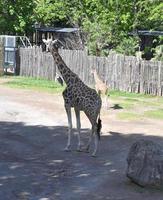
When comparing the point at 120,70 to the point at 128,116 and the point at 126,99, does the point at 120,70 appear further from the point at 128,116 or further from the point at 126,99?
the point at 128,116

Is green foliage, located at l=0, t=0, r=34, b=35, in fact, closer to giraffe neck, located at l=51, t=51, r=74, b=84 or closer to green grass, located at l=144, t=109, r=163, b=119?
green grass, located at l=144, t=109, r=163, b=119

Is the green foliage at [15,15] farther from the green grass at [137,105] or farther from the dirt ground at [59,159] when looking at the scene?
the dirt ground at [59,159]

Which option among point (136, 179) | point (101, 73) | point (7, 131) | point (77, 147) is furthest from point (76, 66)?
point (136, 179)

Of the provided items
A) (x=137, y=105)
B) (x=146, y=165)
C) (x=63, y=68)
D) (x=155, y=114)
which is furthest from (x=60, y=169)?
(x=137, y=105)

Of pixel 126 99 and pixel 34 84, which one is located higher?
pixel 34 84

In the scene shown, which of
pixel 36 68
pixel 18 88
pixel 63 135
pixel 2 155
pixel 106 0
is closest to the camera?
pixel 2 155

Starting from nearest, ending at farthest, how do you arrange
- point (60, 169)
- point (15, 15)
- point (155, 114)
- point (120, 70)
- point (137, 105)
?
point (60, 169) < point (155, 114) < point (137, 105) < point (120, 70) < point (15, 15)

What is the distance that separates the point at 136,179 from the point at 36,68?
64.1 ft

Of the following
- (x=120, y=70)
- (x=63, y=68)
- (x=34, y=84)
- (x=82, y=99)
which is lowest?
(x=34, y=84)

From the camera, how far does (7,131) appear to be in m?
13.5

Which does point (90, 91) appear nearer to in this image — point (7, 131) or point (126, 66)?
point (7, 131)

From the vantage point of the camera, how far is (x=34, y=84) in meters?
24.7

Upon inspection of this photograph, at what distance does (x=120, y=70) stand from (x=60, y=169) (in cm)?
1390

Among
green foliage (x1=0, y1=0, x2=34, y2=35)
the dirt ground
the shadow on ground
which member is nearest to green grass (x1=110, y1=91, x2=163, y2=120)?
the dirt ground
